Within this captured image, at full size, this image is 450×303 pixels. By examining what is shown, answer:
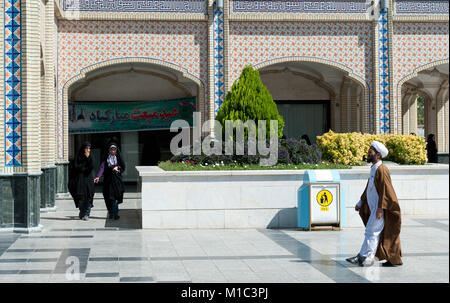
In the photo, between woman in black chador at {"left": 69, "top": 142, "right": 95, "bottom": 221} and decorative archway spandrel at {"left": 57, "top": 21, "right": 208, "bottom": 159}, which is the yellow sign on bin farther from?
decorative archway spandrel at {"left": 57, "top": 21, "right": 208, "bottom": 159}

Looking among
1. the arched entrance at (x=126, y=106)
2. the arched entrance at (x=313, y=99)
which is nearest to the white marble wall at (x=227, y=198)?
the arched entrance at (x=126, y=106)

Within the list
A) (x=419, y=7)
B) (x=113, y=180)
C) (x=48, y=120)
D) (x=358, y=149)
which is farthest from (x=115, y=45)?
(x=419, y=7)

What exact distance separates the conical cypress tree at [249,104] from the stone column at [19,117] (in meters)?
3.93

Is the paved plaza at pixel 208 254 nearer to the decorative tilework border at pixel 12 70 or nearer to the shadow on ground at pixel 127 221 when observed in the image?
the shadow on ground at pixel 127 221

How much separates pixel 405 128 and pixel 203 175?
2274cm

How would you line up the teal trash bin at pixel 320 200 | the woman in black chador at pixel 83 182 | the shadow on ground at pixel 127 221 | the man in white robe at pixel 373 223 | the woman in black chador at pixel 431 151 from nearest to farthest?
the man in white robe at pixel 373 223
the teal trash bin at pixel 320 200
the shadow on ground at pixel 127 221
the woman in black chador at pixel 83 182
the woman in black chador at pixel 431 151

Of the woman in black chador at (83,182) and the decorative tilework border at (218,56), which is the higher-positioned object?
the decorative tilework border at (218,56)

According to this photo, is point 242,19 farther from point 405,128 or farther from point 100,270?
point 405,128

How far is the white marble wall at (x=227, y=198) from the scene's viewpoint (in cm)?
1149

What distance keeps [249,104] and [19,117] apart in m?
4.46

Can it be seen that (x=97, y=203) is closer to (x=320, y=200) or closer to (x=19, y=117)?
(x=19, y=117)

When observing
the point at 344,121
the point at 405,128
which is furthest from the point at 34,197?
the point at 405,128

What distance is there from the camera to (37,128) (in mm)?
11227

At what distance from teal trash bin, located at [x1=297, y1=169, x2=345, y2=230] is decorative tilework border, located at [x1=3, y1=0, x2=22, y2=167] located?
4892mm
